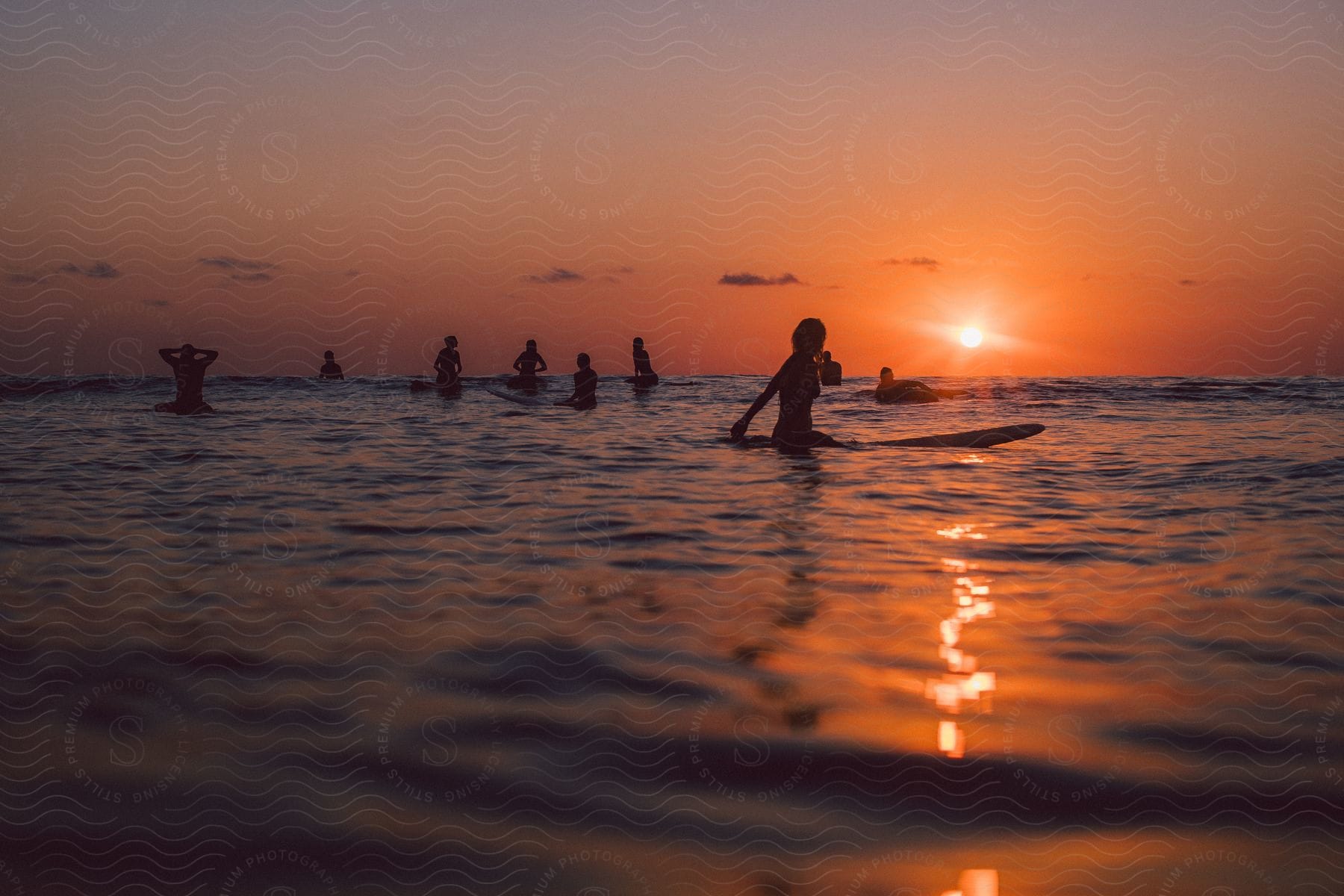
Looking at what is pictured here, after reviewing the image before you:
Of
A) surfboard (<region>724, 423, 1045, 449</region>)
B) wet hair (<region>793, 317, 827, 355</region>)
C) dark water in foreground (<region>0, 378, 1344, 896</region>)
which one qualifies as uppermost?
wet hair (<region>793, 317, 827, 355</region>)

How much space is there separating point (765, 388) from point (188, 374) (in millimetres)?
14168

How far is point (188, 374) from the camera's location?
70.5 feet

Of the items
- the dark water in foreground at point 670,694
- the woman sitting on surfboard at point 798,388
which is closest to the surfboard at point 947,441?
the woman sitting on surfboard at point 798,388

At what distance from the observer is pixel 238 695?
4.22m

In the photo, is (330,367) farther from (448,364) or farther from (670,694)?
(670,694)

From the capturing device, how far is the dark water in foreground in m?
2.95

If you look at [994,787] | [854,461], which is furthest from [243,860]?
[854,461]

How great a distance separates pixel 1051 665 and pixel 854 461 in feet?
29.1

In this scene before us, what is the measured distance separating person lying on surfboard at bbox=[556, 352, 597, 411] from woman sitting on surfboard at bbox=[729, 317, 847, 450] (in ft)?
36.7

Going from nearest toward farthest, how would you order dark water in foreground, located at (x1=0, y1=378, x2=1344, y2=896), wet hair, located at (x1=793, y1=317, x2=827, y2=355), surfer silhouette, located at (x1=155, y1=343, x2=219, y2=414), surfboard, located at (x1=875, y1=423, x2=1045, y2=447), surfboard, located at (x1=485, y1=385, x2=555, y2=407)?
dark water in foreground, located at (x1=0, y1=378, x2=1344, y2=896) → wet hair, located at (x1=793, y1=317, x2=827, y2=355) → surfboard, located at (x1=875, y1=423, x2=1045, y2=447) → surfer silhouette, located at (x1=155, y1=343, x2=219, y2=414) → surfboard, located at (x1=485, y1=385, x2=555, y2=407)

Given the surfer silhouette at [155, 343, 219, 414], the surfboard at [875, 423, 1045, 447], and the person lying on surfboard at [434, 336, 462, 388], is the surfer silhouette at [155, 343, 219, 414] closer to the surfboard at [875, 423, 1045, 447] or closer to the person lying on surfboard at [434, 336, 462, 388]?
the person lying on surfboard at [434, 336, 462, 388]

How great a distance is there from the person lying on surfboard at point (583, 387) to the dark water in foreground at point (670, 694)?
14815 millimetres

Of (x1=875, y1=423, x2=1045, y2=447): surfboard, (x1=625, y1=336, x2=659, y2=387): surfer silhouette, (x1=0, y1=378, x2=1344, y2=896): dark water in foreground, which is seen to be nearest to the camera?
(x1=0, y1=378, x2=1344, y2=896): dark water in foreground

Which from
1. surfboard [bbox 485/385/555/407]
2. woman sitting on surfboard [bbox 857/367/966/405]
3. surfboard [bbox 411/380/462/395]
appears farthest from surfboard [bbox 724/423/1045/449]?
surfboard [bbox 411/380/462/395]
